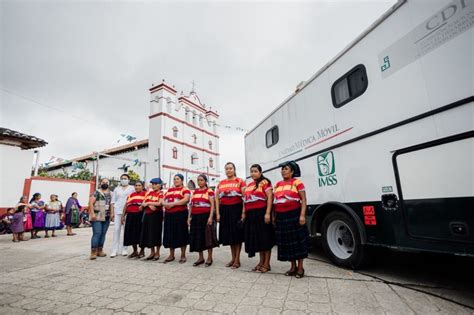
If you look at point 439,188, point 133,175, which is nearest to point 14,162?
point 133,175

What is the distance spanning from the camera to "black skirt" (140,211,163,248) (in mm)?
4547

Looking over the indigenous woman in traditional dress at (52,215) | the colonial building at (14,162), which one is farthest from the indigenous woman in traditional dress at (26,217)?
the colonial building at (14,162)

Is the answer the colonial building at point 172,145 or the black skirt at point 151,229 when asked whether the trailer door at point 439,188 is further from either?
the colonial building at point 172,145

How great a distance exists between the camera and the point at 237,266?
12.7 feet

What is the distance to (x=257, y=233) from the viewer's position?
12.0 feet

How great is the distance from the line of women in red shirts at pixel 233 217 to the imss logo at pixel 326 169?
1.77 ft

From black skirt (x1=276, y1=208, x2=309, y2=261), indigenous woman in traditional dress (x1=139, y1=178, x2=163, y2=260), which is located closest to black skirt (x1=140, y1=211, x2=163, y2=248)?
indigenous woman in traditional dress (x1=139, y1=178, x2=163, y2=260)

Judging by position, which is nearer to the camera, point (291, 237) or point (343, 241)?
point (291, 237)

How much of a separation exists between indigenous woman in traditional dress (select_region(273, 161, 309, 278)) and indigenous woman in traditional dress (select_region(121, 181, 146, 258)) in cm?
310

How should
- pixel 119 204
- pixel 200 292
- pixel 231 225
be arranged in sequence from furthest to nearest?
pixel 119 204 → pixel 231 225 → pixel 200 292

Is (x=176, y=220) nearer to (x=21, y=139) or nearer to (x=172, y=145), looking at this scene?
(x=21, y=139)

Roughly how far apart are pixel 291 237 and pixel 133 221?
3417 millimetres

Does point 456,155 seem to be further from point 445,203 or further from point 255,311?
point 255,311

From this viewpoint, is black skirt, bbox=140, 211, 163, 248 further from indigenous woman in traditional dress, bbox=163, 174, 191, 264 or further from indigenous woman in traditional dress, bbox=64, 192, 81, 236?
indigenous woman in traditional dress, bbox=64, 192, 81, 236
